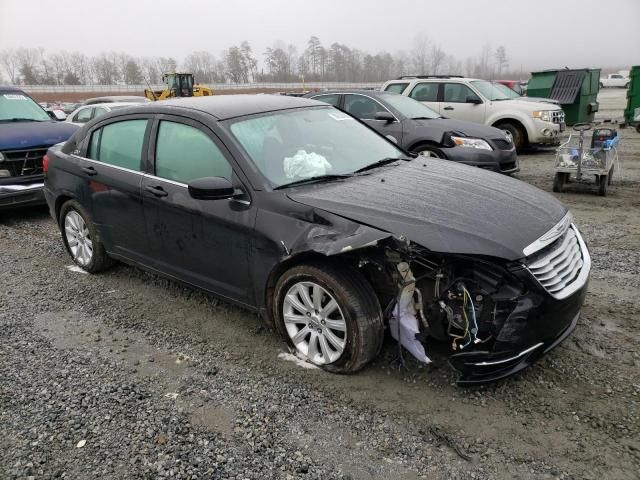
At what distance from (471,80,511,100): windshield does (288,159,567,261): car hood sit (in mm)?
8823

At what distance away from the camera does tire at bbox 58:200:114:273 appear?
474cm

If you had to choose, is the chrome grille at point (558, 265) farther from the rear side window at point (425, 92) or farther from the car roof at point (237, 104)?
the rear side window at point (425, 92)

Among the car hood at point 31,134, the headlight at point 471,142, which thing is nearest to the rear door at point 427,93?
the headlight at point 471,142

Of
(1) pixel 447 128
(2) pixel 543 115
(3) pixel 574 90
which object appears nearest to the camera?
(1) pixel 447 128

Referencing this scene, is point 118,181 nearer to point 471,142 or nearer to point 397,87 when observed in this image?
point 471,142

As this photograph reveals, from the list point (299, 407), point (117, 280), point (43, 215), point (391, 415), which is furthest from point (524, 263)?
point (43, 215)

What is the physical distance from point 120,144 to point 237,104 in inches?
46.0

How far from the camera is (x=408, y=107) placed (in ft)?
29.0

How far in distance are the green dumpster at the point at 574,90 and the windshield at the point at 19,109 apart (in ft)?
48.8

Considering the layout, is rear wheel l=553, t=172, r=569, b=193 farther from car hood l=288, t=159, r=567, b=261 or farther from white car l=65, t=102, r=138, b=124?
white car l=65, t=102, r=138, b=124

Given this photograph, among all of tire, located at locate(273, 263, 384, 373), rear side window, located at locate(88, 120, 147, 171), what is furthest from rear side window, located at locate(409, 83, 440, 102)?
tire, located at locate(273, 263, 384, 373)

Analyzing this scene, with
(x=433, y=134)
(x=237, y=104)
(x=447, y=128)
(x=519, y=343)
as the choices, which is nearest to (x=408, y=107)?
(x=447, y=128)

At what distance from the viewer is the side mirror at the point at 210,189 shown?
3.20 meters

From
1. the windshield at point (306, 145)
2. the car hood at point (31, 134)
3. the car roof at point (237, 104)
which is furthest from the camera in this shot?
the car hood at point (31, 134)
